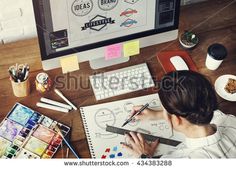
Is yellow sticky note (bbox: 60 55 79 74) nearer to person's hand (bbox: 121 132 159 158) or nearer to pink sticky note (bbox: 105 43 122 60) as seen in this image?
pink sticky note (bbox: 105 43 122 60)

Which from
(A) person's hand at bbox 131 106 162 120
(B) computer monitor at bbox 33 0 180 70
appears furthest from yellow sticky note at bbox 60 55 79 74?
(A) person's hand at bbox 131 106 162 120

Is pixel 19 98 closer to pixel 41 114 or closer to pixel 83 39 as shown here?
pixel 41 114

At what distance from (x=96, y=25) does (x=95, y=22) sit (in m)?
0.01

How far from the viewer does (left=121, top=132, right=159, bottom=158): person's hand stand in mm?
1526

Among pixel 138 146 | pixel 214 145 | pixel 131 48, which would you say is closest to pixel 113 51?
pixel 131 48

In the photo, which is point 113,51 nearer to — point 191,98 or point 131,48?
point 131,48

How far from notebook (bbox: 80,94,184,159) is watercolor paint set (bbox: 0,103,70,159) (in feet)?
0.30

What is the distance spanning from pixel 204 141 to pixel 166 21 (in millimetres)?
455

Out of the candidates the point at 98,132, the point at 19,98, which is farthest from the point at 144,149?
the point at 19,98

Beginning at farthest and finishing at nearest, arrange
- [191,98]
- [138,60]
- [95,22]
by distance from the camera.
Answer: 1. [138,60]
2. [95,22]
3. [191,98]

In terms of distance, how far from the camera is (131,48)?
1.64 metres

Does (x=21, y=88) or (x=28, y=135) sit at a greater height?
(x=21, y=88)

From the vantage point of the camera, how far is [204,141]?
4.68ft

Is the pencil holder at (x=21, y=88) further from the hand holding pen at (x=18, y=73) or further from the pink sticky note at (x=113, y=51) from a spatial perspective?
the pink sticky note at (x=113, y=51)
